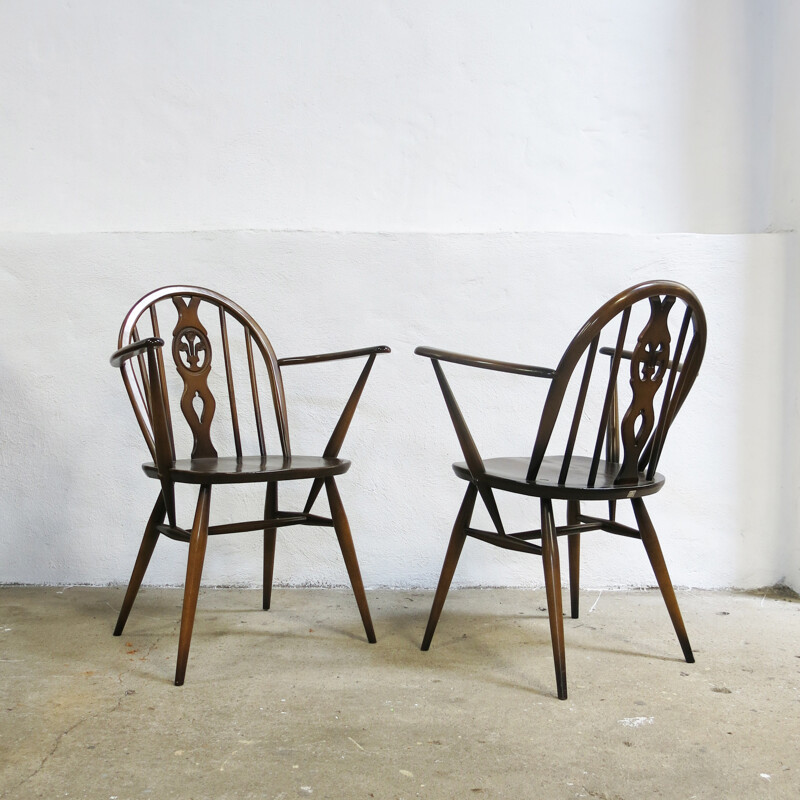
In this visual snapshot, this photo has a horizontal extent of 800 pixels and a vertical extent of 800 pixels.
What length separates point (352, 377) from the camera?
2393mm

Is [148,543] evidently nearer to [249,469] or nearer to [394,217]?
[249,469]

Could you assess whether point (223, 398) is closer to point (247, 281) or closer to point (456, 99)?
point (247, 281)

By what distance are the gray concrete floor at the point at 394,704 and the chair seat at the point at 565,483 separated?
0.43 metres

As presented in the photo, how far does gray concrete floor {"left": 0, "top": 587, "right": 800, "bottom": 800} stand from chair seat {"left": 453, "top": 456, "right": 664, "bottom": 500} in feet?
1.41

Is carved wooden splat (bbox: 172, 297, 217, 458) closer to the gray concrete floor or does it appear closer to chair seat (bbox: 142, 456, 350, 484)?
chair seat (bbox: 142, 456, 350, 484)

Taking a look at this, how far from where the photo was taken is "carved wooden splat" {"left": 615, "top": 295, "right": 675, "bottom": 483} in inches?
61.4

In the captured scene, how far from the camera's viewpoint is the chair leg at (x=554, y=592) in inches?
59.9

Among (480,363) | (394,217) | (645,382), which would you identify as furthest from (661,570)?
(394,217)

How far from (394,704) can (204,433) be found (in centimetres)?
92

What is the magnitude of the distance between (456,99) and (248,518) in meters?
1.60

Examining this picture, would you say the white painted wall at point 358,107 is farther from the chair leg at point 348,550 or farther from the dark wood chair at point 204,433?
the chair leg at point 348,550

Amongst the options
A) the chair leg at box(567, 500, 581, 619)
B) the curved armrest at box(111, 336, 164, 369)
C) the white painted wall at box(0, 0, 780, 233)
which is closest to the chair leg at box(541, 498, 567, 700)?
the chair leg at box(567, 500, 581, 619)

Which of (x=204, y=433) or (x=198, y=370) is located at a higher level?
(x=198, y=370)

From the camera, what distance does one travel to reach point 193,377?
79.3 inches
